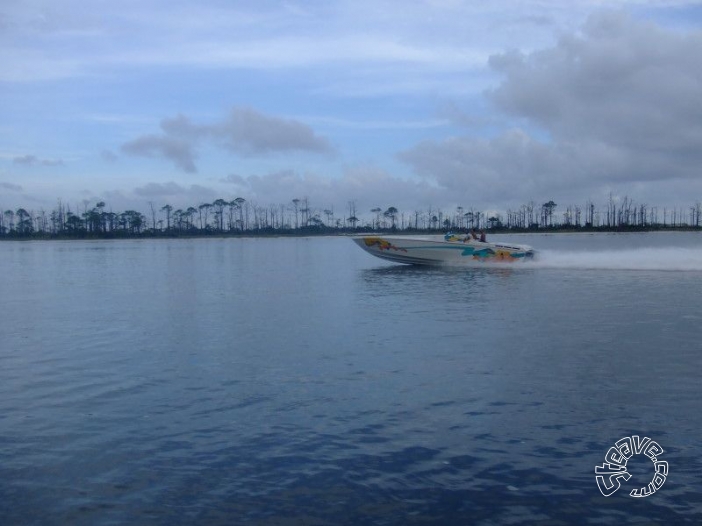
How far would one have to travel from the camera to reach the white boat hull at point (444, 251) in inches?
1500

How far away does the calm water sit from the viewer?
698 centimetres

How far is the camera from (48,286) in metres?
31.6

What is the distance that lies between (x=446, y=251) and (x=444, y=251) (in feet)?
0.36

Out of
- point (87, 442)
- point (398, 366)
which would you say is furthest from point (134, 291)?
point (87, 442)

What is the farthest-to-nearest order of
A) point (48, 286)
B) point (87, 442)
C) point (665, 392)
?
point (48, 286)
point (665, 392)
point (87, 442)

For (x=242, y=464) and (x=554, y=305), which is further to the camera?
(x=554, y=305)

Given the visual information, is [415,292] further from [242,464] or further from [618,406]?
[242,464]

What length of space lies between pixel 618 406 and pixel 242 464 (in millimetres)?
5289

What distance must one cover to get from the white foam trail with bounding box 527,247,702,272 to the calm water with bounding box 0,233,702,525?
16.4m
